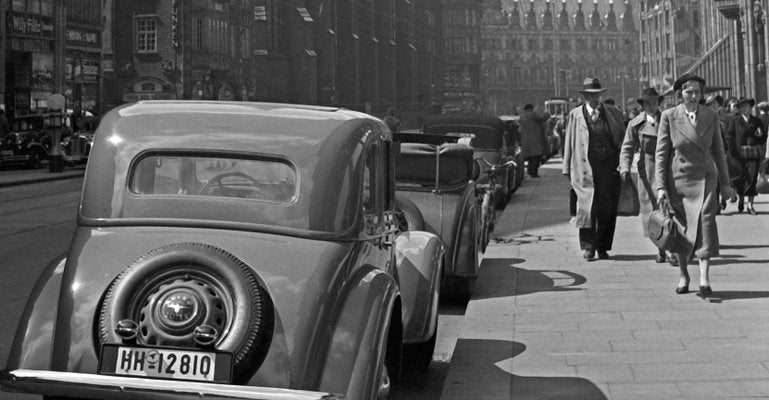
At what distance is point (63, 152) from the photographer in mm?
35031

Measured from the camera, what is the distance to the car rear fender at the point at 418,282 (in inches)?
261

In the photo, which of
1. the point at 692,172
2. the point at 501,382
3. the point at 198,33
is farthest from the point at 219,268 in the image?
the point at 198,33

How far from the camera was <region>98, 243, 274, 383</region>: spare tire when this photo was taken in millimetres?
4555

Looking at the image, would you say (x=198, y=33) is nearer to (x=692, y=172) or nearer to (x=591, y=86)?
(x=591, y=86)

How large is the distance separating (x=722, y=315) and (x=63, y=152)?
96.6 feet

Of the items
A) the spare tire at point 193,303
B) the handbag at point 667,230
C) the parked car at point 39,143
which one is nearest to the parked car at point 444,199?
the handbag at point 667,230

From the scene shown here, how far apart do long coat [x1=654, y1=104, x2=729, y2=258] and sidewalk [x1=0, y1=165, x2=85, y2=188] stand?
21351 mm

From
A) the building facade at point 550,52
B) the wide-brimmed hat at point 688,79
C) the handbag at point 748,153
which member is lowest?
the handbag at point 748,153

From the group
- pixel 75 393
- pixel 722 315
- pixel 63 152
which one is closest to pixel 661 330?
pixel 722 315

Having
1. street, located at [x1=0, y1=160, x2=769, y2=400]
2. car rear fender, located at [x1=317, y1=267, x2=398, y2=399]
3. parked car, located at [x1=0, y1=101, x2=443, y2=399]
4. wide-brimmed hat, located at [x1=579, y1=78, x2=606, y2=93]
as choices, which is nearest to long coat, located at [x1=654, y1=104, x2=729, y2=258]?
street, located at [x1=0, y1=160, x2=769, y2=400]

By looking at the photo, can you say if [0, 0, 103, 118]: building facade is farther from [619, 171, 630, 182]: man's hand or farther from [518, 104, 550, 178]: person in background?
[619, 171, 630, 182]: man's hand

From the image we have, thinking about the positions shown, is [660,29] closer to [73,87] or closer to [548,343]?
[73,87]

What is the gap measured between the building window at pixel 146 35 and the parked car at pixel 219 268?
2059 inches

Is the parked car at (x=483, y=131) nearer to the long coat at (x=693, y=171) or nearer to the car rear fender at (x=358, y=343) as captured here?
the long coat at (x=693, y=171)
